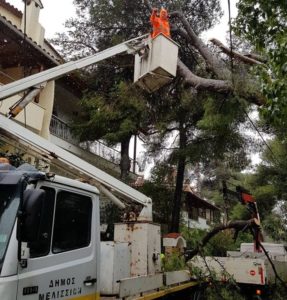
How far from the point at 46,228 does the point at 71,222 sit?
40 centimetres

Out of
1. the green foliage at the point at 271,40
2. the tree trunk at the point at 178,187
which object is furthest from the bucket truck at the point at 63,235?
the tree trunk at the point at 178,187

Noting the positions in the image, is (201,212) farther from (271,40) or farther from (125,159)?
(271,40)

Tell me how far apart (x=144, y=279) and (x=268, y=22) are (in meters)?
3.53

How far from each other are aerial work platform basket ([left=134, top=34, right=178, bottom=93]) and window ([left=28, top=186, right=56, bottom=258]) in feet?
11.1

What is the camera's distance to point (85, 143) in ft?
55.9

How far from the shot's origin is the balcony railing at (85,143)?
52.5 ft

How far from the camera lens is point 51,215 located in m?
3.49

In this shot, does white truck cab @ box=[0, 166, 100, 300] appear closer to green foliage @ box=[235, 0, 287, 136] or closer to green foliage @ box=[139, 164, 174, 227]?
green foliage @ box=[235, 0, 287, 136]

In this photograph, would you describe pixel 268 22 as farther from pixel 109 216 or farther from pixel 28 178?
pixel 109 216

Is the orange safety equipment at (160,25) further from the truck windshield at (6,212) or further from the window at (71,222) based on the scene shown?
the truck windshield at (6,212)

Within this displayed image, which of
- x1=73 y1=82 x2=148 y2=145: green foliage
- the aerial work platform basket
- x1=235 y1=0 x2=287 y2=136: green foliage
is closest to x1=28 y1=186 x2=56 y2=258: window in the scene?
x1=235 y1=0 x2=287 y2=136: green foliage

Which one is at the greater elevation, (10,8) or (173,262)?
(10,8)

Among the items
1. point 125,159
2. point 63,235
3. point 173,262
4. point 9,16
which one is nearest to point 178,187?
point 125,159

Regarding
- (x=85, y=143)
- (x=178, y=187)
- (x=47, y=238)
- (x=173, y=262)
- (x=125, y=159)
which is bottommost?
(x=173, y=262)
